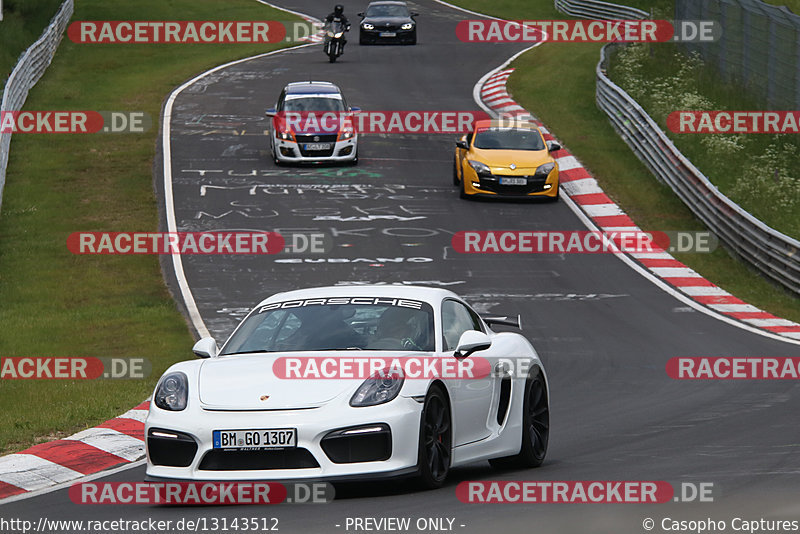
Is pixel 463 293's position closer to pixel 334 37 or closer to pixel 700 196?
pixel 700 196

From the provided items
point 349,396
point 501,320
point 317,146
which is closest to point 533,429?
point 501,320

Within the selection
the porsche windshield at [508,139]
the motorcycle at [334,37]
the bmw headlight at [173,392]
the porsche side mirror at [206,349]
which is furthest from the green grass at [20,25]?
the bmw headlight at [173,392]

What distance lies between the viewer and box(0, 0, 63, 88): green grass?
40.2 meters

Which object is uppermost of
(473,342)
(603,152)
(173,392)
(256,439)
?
(473,342)

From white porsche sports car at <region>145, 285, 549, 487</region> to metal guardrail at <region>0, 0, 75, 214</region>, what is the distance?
19.5 m

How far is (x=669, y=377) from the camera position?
15430mm

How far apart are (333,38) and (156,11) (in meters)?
15.0

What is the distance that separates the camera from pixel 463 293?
2127 cm

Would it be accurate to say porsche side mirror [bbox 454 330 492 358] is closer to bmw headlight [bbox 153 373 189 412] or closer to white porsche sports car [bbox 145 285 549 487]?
white porsche sports car [bbox 145 285 549 487]

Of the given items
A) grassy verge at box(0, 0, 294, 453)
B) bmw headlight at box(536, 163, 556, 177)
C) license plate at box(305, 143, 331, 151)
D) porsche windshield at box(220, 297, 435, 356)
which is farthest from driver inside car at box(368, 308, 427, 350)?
license plate at box(305, 143, 331, 151)

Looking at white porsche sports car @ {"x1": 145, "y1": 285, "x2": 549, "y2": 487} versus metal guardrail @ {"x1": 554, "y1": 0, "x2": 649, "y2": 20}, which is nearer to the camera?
white porsche sports car @ {"x1": 145, "y1": 285, "x2": 549, "y2": 487}

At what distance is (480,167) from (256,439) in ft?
65.7

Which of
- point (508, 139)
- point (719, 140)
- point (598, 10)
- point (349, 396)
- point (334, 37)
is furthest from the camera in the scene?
point (598, 10)

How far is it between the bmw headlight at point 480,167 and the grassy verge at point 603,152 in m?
2.77
